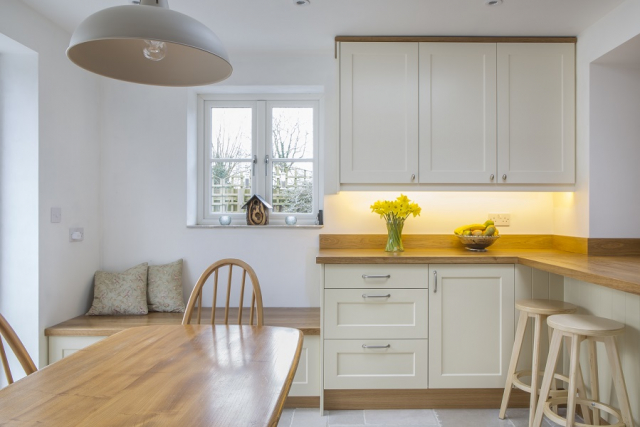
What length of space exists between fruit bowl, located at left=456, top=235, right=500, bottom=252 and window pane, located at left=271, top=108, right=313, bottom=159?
4.16ft

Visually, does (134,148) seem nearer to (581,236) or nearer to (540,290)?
(540,290)

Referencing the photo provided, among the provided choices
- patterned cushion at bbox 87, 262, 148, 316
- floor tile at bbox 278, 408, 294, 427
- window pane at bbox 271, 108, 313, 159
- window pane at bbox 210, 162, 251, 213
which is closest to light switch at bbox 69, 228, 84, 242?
patterned cushion at bbox 87, 262, 148, 316

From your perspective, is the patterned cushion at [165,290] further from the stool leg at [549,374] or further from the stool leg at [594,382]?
the stool leg at [594,382]

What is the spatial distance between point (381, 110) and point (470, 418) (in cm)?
190

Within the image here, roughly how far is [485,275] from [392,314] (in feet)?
1.90

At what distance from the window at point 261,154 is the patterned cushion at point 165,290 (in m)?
0.49

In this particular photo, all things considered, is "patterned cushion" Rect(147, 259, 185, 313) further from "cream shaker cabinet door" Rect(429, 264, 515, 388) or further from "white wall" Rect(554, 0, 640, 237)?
"white wall" Rect(554, 0, 640, 237)

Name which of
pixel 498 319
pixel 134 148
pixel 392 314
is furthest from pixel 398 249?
pixel 134 148

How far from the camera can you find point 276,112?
349cm

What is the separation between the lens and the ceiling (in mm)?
2512

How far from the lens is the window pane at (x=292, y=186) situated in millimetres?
3482

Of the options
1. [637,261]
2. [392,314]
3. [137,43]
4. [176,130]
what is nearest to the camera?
[137,43]

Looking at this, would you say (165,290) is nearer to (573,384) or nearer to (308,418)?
(308,418)

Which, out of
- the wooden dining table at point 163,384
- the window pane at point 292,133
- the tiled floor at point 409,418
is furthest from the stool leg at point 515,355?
the window pane at point 292,133
